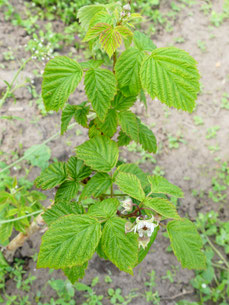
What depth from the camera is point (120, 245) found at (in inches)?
36.0

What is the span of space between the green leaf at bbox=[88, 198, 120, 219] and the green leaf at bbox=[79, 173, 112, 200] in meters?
0.09

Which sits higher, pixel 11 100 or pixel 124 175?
pixel 124 175

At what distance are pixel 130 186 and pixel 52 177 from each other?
42 centimetres

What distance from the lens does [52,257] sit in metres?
0.87

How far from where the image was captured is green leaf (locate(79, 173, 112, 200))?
3.59 feet

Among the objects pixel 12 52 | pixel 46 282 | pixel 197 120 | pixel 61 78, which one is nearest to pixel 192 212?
pixel 197 120

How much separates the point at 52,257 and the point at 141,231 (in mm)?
297

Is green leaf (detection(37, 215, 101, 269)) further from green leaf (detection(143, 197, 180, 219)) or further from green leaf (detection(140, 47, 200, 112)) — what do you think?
green leaf (detection(140, 47, 200, 112))

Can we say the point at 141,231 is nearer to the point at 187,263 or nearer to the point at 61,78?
the point at 187,263

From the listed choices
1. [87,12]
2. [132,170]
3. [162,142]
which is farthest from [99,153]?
[162,142]

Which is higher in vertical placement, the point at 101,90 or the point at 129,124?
the point at 101,90

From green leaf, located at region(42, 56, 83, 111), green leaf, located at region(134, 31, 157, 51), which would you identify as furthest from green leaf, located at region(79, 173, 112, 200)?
green leaf, located at region(134, 31, 157, 51)

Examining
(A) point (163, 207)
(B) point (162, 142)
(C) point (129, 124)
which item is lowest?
(B) point (162, 142)

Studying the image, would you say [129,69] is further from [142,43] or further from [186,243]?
[186,243]
